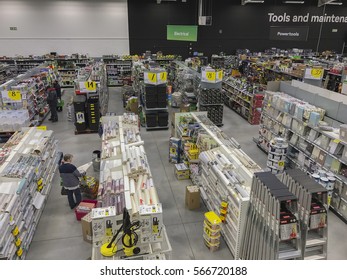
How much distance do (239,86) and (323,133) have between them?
7.57m

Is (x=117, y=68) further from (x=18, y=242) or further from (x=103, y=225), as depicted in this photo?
(x=103, y=225)

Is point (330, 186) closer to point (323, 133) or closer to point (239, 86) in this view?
point (323, 133)

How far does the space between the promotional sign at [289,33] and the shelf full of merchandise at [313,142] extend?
15.2 m

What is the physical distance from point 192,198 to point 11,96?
822 cm

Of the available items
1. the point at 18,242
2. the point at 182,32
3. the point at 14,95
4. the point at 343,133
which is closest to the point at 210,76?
the point at 343,133

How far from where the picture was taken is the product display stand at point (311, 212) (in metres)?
4.00

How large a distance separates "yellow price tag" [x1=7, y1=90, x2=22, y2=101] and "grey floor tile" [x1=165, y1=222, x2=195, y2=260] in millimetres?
8103

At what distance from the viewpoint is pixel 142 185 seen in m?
5.02

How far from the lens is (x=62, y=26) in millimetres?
20625

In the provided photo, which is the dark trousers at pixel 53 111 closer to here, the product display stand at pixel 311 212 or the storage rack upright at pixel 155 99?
the storage rack upright at pixel 155 99

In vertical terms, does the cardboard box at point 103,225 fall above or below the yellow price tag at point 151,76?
below

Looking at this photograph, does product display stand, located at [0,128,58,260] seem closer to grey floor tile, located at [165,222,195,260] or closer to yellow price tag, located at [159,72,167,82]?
grey floor tile, located at [165,222,195,260]

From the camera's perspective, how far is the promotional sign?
2294 centimetres

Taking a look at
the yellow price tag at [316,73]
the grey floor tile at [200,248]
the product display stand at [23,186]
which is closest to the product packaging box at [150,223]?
the grey floor tile at [200,248]
